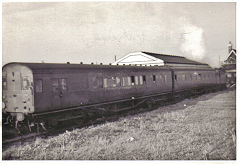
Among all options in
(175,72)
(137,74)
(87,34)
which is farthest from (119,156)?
(175,72)

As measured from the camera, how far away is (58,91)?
9.70m

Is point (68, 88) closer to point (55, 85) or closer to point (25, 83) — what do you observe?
point (55, 85)

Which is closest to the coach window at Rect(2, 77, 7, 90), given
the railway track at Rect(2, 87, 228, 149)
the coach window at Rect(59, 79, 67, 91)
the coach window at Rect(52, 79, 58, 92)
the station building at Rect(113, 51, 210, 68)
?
the railway track at Rect(2, 87, 228, 149)

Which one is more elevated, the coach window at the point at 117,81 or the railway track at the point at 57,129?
the coach window at the point at 117,81

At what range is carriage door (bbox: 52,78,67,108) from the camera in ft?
31.2

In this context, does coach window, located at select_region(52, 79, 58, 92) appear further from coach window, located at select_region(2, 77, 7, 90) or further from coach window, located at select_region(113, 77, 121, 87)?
coach window, located at select_region(113, 77, 121, 87)

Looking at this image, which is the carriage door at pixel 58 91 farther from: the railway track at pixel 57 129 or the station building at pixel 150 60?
the station building at pixel 150 60

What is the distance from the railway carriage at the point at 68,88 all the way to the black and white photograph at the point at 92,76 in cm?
4

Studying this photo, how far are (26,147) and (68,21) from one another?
5.02m

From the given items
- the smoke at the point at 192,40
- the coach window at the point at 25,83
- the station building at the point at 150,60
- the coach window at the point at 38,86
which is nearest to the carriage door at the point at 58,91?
the coach window at the point at 38,86

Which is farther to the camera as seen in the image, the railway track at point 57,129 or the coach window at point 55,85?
the coach window at point 55,85

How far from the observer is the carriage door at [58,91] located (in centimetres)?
952

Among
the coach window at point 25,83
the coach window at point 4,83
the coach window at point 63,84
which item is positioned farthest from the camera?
the coach window at point 63,84

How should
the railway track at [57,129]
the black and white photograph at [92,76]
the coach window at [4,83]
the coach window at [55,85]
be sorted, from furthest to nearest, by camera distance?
the coach window at [55,85] → the coach window at [4,83] → the railway track at [57,129] → the black and white photograph at [92,76]
